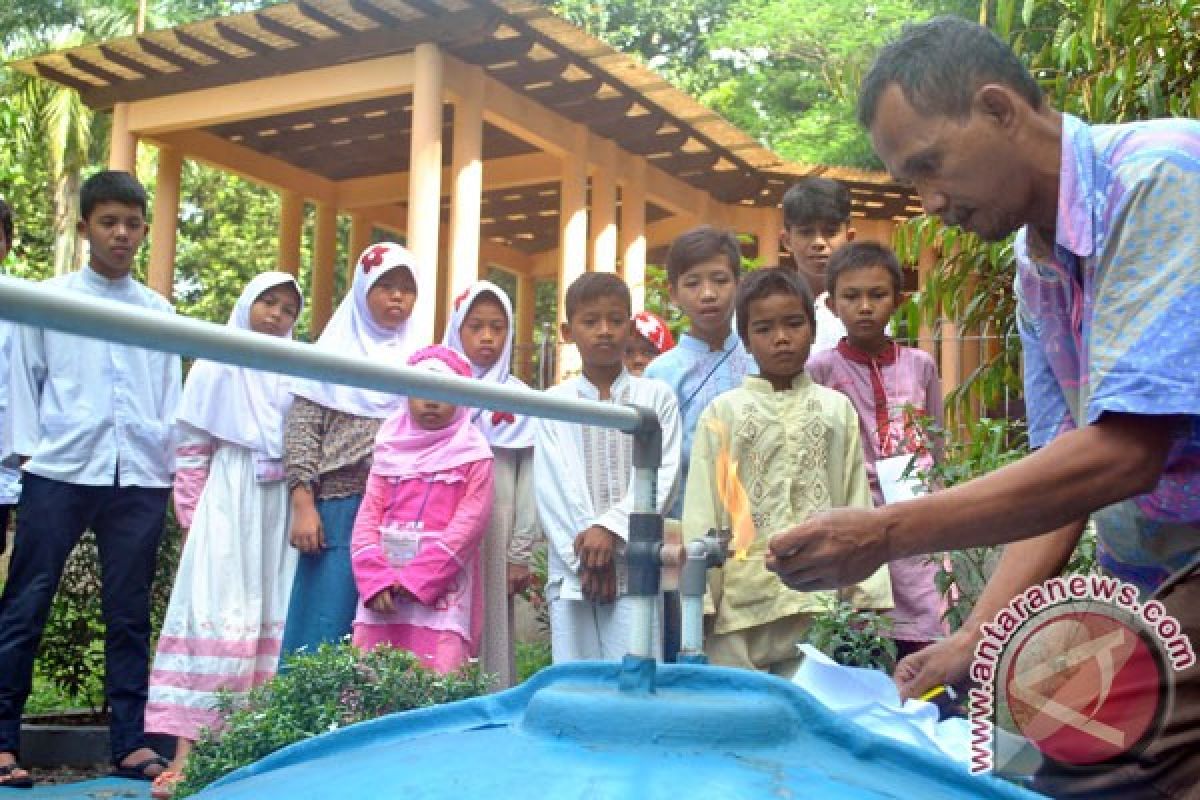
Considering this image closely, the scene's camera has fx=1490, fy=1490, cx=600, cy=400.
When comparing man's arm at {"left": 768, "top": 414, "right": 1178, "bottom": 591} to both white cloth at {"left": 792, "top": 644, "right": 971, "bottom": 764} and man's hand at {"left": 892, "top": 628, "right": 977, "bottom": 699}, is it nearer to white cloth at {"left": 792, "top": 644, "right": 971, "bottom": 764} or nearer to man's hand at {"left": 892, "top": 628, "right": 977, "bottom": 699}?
white cloth at {"left": 792, "top": 644, "right": 971, "bottom": 764}

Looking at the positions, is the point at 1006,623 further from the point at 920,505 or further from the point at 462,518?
the point at 462,518

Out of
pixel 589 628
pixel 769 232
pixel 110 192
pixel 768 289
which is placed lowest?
pixel 589 628

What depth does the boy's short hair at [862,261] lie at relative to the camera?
15.4ft

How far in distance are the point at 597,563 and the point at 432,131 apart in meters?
7.23

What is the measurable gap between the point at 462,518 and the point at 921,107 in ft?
10.2

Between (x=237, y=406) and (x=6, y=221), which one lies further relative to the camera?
(x=237, y=406)

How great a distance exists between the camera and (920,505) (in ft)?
6.35

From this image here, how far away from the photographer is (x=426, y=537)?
4852 mm

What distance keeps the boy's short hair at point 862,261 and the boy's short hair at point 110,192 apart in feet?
8.00

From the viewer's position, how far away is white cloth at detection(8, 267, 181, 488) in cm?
506

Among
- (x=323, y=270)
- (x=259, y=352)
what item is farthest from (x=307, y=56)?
(x=259, y=352)

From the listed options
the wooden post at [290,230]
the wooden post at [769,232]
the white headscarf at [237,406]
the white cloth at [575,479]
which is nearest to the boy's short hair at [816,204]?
the white cloth at [575,479]

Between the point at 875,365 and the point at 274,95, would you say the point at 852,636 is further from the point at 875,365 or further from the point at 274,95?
the point at 274,95

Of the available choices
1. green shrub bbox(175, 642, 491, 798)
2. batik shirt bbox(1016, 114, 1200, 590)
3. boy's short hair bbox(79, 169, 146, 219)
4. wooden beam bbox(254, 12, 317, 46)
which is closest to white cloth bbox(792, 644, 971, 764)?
batik shirt bbox(1016, 114, 1200, 590)
